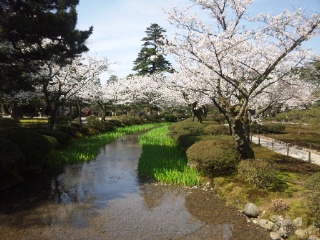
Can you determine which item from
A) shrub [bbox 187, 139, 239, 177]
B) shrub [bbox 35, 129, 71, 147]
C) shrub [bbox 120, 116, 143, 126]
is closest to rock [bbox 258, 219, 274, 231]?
shrub [bbox 187, 139, 239, 177]

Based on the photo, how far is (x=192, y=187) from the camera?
10211 mm

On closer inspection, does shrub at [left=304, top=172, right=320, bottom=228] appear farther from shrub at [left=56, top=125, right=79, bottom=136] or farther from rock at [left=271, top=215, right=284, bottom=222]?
shrub at [left=56, top=125, right=79, bottom=136]

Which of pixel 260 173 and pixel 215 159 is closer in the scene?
pixel 260 173

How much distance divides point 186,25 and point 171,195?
19.7 feet

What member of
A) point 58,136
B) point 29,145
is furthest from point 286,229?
point 58,136

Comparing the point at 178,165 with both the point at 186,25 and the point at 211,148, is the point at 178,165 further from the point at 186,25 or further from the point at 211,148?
the point at 186,25

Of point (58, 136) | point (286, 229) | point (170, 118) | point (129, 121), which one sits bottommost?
point (286, 229)

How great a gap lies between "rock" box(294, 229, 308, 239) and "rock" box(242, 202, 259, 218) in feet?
4.32

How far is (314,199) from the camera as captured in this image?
6246 mm

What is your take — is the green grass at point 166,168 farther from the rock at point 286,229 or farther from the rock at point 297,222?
the rock at point 297,222

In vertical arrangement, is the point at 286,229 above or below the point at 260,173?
below

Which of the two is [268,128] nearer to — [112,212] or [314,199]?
[314,199]

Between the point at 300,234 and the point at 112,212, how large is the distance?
4.77m

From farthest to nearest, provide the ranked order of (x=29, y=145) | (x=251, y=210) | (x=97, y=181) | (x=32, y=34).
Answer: (x=97, y=181)
(x=29, y=145)
(x=32, y=34)
(x=251, y=210)
